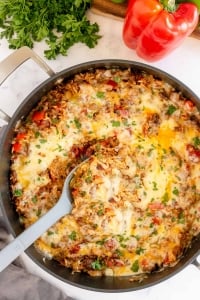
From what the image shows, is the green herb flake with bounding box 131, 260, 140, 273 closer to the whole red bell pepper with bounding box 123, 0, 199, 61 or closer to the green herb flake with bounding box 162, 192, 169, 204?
the green herb flake with bounding box 162, 192, 169, 204

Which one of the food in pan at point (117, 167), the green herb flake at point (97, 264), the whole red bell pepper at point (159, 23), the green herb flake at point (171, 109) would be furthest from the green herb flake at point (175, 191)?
the whole red bell pepper at point (159, 23)

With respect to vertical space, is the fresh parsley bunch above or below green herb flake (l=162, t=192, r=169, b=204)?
above

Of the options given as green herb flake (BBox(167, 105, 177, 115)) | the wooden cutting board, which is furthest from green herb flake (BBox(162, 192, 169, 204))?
the wooden cutting board

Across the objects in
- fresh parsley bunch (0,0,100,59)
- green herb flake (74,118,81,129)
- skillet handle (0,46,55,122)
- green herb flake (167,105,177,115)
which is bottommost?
green herb flake (167,105,177,115)

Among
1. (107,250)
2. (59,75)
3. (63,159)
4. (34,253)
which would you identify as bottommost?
(107,250)

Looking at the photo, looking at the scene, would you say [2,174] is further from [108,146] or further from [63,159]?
[108,146]

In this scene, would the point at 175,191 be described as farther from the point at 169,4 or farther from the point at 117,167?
the point at 169,4

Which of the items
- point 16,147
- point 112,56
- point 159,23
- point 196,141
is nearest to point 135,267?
point 196,141

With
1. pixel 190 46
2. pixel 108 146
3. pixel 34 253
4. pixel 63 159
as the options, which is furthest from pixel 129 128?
pixel 34 253

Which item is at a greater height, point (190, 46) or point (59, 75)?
point (59, 75)
